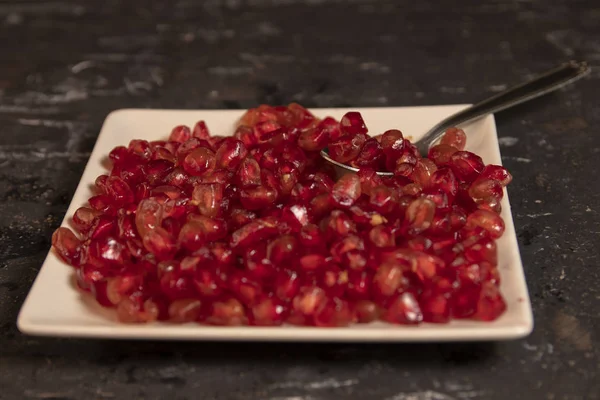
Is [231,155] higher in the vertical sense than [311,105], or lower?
higher

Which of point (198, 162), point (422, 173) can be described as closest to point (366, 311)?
point (422, 173)


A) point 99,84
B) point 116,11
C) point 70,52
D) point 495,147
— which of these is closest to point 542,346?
point 495,147

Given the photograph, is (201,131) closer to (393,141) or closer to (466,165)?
(393,141)

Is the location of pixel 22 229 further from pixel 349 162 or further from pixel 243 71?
pixel 243 71

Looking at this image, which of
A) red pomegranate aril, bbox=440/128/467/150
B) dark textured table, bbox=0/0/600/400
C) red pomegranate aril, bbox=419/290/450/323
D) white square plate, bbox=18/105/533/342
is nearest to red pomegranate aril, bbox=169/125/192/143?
white square plate, bbox=18/105/533/342

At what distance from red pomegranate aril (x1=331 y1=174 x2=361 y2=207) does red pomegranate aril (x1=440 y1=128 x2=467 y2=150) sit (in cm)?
26

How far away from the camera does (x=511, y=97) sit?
121 centimetres

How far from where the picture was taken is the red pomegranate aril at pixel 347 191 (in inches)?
36.2

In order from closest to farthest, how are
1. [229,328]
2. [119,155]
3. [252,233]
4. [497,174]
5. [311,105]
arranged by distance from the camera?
[229,328] < [252,233] < [497,174] < [119,155] < [311,105]

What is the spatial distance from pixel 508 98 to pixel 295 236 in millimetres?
527

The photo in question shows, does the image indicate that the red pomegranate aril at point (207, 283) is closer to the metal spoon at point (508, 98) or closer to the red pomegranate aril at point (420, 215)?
the red pomegranate aril at point (420, 215)

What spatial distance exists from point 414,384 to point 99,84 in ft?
3.62

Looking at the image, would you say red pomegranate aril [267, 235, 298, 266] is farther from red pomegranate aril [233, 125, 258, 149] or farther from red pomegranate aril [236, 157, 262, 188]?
red pomegranate aril [233, 125, 258, 149]

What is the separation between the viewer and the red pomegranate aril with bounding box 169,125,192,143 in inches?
46.7
